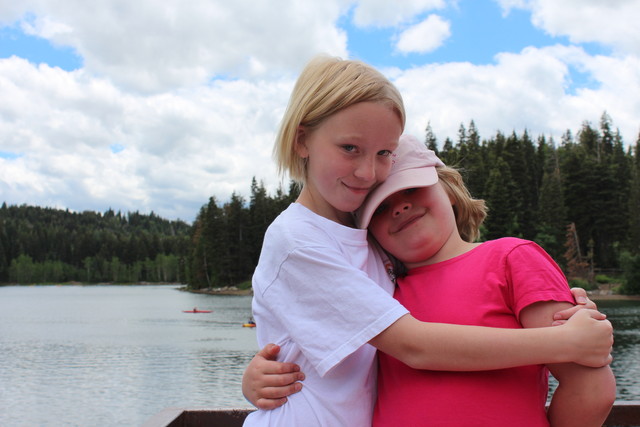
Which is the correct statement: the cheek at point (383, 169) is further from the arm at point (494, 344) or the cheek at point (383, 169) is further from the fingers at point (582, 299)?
the fingers at point (582, 299)

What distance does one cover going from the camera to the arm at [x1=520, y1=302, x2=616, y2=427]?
1601 mm

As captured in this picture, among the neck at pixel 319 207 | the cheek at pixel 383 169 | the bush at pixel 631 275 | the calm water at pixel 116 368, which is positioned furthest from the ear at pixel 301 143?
the bush at pixel 631 275

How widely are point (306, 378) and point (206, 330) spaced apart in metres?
36.8

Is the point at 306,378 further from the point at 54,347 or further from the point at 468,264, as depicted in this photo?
the point at 54,347

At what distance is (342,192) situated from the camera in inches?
74.7

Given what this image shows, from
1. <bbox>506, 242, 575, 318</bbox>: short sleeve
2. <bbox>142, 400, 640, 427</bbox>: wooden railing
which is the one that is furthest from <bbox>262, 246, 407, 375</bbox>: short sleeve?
<bbox>142, 400, 640, 427</bbox>: wooden railing

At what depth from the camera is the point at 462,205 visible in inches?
87.3

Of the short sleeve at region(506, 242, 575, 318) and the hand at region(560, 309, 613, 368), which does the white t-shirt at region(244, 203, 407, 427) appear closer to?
the short sleeve at region(506, 242, 575, 318)

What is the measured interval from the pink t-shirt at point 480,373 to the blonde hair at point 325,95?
0.55 meters

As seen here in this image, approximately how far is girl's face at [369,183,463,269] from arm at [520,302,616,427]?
0.40 meters

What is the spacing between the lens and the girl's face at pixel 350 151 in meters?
1.81

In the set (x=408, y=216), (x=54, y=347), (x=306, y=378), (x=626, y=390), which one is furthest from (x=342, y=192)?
(x=54, y=347)

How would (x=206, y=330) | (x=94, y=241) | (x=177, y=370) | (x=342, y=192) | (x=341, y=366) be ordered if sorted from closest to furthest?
(x=341, y=366), (x=342, y=192), (x=177, y=370), (x=206, y=330), (x=94, y=241)

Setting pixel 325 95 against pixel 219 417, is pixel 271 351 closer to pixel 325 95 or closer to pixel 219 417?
pixel 325 95
